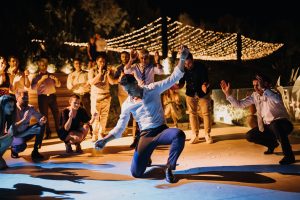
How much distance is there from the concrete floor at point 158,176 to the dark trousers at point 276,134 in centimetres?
24

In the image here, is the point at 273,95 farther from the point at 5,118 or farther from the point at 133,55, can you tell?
the point at 5,118

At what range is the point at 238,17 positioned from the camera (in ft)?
73.8

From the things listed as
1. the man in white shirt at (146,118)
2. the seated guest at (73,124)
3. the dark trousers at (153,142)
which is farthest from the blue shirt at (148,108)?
the seated guest at (73,124)

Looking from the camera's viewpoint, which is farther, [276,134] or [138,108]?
[276,134]

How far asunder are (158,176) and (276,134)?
188 cm

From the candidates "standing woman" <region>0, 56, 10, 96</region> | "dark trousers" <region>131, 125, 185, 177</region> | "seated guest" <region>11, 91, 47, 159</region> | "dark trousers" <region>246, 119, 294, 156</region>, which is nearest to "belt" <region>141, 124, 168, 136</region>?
"dark trousers" <region>131, 125, 185, 177</region>

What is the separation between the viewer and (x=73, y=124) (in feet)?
24.8

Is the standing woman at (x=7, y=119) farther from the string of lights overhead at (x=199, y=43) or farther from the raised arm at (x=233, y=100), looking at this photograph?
the string of lights overhead at (x=199, y=43)

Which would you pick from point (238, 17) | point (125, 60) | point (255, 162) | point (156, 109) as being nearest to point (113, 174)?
point (156, 109)

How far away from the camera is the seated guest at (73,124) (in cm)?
747

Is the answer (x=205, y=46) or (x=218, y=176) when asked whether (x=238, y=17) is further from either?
(x=218, y=176)

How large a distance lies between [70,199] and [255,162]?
2897 mm

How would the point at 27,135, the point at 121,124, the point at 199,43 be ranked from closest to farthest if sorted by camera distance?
the point at 121,124 < the point at 27,135 < the point at 199,43

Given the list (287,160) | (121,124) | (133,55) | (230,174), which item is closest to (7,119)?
(121,124)
